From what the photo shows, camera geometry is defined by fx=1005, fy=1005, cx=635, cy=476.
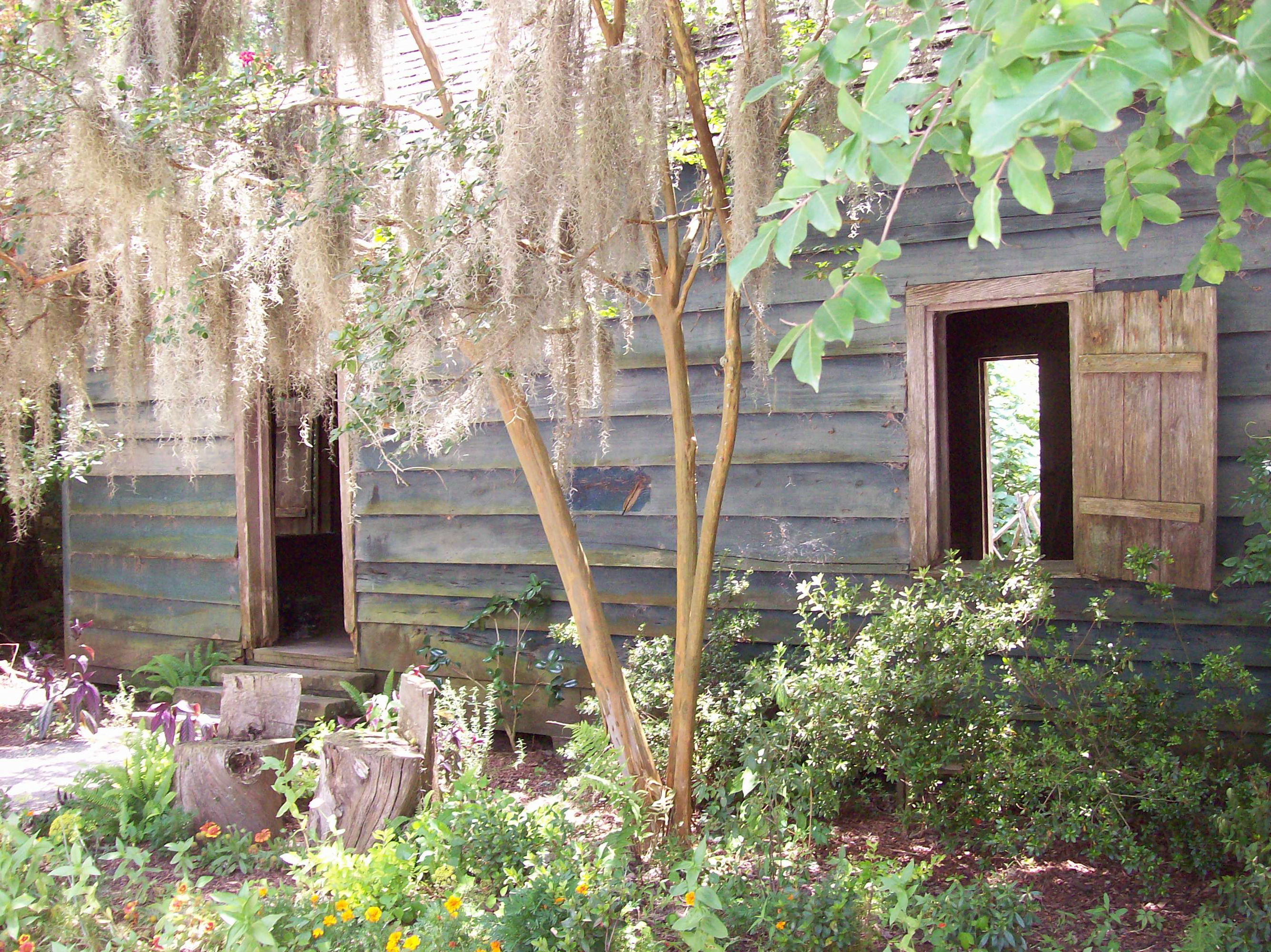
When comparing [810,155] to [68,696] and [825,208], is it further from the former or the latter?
[68,696]

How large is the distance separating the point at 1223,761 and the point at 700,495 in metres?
2.21

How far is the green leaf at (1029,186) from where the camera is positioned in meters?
1.14

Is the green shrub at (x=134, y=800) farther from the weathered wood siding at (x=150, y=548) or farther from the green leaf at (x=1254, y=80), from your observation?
the green leaf at (x=1254, y=80)

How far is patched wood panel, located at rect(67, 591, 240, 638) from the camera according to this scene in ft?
19.4

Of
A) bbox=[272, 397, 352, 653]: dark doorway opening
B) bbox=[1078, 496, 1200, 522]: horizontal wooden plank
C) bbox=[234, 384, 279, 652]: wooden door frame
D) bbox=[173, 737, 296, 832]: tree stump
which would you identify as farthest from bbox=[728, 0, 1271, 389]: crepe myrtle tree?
bbox=[272, 397, 352, 653]: dark doorway opening

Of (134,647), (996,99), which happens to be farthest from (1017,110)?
(134,647)

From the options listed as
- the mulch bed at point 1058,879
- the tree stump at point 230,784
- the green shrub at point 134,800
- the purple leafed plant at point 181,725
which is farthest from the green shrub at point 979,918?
the purple leafed plant at point 181,725

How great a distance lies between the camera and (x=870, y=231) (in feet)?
13.7

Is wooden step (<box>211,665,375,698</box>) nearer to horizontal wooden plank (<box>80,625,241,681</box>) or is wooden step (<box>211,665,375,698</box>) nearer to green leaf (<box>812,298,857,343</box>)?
horizontal wooden plank (<box>80,625,241,681</box>)

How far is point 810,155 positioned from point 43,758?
5059 millimetres

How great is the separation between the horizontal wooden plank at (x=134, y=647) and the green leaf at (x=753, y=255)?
5.31 m

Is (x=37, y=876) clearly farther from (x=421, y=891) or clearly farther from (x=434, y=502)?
(x=434, y=502)

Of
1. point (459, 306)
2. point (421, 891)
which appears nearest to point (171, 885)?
point (421, 891)

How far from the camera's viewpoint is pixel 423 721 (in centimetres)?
354
